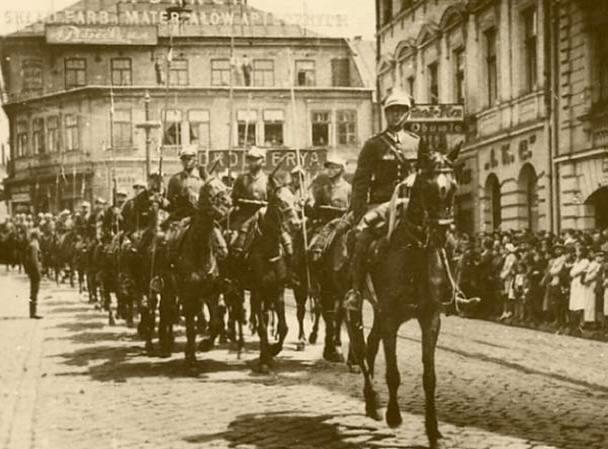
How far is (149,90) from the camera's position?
2509 inches

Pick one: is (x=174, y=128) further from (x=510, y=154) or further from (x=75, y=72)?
(x=510, y=154)

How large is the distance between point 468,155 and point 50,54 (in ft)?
140

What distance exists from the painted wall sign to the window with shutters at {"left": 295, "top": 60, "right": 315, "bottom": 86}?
947 centimetres

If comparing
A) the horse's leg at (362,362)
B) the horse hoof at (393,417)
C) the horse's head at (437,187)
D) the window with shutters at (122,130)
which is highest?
the window with shutters at (122,130)

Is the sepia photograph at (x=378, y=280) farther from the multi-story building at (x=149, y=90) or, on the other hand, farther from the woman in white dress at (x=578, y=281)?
the multi-story building at (x=149, y=90)

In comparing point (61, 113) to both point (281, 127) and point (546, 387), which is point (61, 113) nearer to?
point (281, 127)

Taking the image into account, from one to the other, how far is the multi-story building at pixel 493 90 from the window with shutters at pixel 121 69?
3337 centimetres

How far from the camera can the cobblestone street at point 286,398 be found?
9.00 m

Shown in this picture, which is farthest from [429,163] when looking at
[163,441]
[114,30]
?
[114,30]

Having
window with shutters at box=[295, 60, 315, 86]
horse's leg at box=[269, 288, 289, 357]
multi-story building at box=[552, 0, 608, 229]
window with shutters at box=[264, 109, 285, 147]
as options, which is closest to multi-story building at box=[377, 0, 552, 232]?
multi-story building at box=[552, 0, 608, 229]

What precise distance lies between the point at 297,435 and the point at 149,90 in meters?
56.3

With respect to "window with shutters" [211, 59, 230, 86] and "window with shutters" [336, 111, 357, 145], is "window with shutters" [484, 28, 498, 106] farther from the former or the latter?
"window with shutters" [211, 59, 230, 86]

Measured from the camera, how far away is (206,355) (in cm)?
1502

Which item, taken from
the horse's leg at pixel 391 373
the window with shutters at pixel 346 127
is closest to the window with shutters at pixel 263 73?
the window with shutters at pixel 346 127
